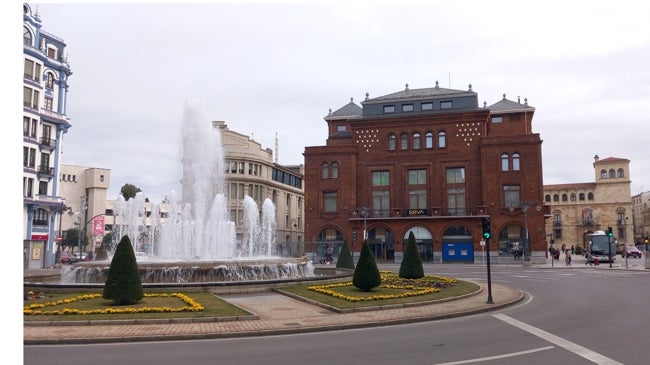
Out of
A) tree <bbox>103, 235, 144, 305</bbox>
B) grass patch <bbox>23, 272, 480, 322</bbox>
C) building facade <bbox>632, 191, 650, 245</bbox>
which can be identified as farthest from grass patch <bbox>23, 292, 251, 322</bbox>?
building facade <bbox>632, 191, 650, 245</bbox>

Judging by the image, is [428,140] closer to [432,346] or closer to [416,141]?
[416,141]

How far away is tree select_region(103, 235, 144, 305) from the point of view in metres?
17.0

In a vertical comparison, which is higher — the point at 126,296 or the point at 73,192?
the point at 73,192

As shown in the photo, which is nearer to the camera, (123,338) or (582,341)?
(582,341)

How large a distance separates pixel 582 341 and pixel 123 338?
433 inches

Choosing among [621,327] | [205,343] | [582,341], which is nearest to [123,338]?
[205,343]

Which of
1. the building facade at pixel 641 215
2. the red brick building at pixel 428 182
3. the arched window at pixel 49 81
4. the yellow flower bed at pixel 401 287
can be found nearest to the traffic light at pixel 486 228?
the yellow flower bed at pixel 401 287

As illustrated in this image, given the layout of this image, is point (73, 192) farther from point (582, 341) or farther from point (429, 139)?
point (582, 341)

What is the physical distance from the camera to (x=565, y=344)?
11406 mm

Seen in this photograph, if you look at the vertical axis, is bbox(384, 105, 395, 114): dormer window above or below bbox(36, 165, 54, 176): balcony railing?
Result: above

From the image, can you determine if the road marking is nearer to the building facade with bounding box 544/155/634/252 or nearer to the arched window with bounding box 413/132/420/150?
the arched window with bounding box 413/132/420/150

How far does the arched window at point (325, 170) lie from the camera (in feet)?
202

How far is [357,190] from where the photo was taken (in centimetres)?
6144

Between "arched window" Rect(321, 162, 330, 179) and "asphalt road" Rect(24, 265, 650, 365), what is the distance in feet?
151
